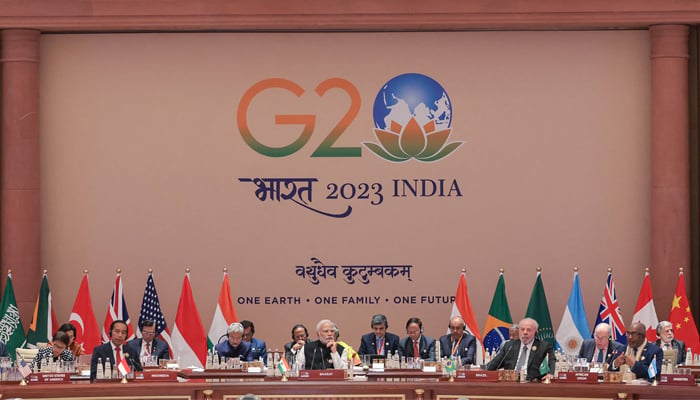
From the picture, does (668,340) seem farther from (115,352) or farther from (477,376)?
(115,352)

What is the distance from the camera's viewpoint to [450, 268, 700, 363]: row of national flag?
48.6 feet

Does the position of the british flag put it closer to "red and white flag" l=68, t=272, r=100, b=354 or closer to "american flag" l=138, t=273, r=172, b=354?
"american flag" l=138, t=273, r=172, b=354

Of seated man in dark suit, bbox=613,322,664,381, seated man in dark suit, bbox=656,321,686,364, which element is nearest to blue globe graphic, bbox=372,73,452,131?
seated man in dark suit, bbox=656,321,686,364

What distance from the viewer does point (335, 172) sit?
15633 mm

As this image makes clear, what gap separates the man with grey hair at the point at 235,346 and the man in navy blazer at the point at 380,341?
52.8 inches

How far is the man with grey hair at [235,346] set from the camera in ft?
43.0

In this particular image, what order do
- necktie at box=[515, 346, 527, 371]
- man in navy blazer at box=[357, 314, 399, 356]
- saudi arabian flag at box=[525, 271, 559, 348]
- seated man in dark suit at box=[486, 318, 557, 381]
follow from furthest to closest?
1. saudi arabian flag at box=[525, 271, 559, 348]
2. man in navy blazer at box=[357, 314, 399, 356]
3. necktie at box=[515, 346, 527, 371]
4. seated man in dark suit at box=[486, 318, 557, 381]

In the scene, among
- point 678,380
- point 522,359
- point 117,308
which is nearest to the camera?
point 678,380

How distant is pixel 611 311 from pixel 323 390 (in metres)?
4.70

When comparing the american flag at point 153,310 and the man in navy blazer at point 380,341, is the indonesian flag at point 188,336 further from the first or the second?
the man in navy blazer at point 380,341

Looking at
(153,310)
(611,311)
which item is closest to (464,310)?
(611,311)

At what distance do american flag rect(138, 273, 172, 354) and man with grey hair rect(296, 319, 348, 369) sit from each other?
9.16ft

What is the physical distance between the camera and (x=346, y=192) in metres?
15.6

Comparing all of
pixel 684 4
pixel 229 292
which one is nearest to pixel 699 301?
pixel 684 4
